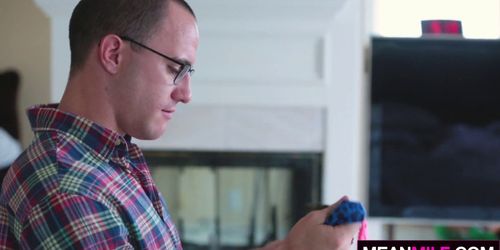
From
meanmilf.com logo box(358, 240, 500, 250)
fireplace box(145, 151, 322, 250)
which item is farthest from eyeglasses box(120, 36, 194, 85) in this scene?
fireplace box(145, 151, 322, 250)

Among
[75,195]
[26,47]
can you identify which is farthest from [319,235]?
[26,47]

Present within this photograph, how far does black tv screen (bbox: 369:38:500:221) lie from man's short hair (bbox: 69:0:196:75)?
1.35 metres

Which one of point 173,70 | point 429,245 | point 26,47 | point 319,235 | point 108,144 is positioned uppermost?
point 26,47

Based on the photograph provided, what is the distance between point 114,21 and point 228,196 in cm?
130

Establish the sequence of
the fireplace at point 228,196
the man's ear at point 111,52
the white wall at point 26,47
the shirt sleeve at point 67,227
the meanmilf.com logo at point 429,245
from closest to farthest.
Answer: the shirt sleeve at point 67,227
the man's ear at point 111,52
the meanmilf.com logo at point 429,245
the fireplace at point 228,196
the white wall at point 26,47

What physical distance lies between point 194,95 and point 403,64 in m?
0.75

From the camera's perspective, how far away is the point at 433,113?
2.04m

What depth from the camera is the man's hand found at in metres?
0.69

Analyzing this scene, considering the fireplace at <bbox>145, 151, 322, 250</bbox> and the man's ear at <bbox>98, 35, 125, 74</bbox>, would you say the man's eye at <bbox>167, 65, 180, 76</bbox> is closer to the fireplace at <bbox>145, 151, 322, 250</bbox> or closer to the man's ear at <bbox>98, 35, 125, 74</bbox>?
the man's ear at <bbox>98, 35, 125, 74</bbox>

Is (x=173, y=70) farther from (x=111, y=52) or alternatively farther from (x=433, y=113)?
(x=433, y=113)

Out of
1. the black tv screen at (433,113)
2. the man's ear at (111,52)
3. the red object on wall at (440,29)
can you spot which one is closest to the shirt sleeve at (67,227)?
the man's ear at (111,52)

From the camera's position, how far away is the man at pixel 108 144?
0.65 metres

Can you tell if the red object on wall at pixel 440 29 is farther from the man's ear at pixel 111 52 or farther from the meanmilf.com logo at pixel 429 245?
the man's ear at pixel 111 52

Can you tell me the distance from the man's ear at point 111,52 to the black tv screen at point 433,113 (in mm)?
1389
